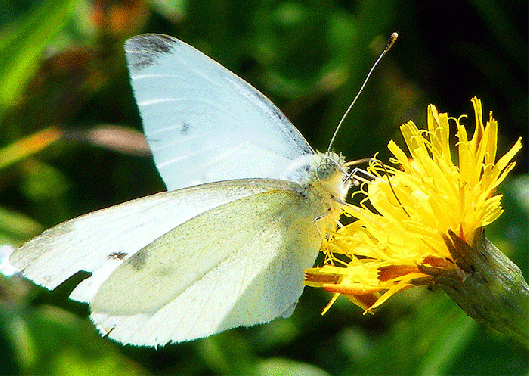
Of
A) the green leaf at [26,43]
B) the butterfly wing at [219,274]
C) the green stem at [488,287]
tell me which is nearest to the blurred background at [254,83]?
the green leaf at [26,43]

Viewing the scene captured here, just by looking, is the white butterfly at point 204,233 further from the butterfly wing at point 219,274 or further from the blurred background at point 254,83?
the blurred background at point 254,83

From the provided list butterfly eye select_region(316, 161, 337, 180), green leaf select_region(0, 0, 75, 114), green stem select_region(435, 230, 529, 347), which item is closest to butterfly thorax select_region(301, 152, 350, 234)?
butterfly eye select_region(316, 161, 337, 180)

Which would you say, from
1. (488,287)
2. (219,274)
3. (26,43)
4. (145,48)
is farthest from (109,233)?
(26,43)

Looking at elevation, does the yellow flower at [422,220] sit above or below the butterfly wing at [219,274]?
above

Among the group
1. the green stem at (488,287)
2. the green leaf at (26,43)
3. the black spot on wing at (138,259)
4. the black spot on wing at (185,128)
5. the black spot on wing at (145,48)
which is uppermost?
the green stem at (488,287)

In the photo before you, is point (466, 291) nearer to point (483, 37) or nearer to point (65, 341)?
point (65, 341)

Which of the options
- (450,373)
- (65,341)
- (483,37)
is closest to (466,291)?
(450,373)
